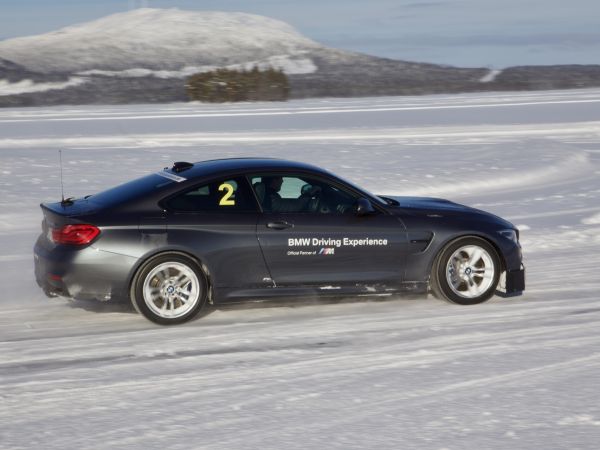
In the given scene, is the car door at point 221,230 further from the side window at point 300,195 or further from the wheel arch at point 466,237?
the wheel arch at point 466,237

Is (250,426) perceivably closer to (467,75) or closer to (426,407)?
(426,407)

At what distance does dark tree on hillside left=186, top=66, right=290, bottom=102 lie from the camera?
38.4m

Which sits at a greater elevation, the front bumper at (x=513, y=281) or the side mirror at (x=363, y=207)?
the side mirror at (x=363, y=207)

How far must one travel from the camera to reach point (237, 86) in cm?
3862

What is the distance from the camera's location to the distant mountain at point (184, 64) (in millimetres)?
51469

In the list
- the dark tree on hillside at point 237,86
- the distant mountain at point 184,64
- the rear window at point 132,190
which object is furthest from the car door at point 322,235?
the distant mountain at point 184,64

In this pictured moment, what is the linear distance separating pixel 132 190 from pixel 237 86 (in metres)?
30.1

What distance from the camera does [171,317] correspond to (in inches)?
340

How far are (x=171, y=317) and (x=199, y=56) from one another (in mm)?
77051

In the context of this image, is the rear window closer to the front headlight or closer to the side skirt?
the side skirt

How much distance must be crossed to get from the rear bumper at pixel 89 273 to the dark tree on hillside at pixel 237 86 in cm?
3030

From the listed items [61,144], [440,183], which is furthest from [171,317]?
[61,144]

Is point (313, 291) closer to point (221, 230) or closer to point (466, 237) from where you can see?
Result: point (221, 230)

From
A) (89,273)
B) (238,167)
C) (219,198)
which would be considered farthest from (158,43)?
(89,273)
